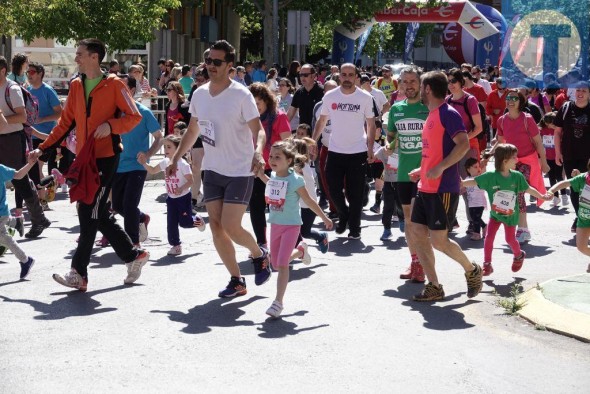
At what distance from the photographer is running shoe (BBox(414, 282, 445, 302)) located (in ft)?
29.5

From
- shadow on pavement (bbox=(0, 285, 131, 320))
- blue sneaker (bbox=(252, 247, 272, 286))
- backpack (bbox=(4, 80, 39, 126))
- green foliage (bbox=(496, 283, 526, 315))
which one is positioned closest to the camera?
shadow on pavement (bbox=(0, 285, 131, 320))

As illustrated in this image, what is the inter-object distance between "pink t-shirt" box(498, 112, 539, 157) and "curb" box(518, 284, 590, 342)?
4.67m

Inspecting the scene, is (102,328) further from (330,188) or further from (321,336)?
(330,188)

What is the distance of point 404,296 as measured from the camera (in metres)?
9.27

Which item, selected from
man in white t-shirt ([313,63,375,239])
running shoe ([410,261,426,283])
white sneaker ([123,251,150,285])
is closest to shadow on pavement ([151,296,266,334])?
white sneaker ([123,251,150,285])

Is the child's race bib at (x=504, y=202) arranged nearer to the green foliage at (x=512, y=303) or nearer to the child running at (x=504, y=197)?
the child running at (x=504, y=197)

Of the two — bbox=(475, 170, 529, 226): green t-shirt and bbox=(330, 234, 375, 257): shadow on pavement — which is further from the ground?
bbox=(475, 170, 529, 226): green t-shirt

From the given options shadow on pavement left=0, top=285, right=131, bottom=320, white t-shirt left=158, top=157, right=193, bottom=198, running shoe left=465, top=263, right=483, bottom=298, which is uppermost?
white t-shirt left=158, top=157, right=193, bottom=198

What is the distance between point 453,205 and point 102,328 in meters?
2.81

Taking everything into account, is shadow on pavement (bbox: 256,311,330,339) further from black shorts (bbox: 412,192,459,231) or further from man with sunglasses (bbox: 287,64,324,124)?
man with sunglasses (bbox: 287,64,324,124)

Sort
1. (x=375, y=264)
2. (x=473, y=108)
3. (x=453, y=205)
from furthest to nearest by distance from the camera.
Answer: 1. (x=473, y=108)
2. (x=375, y=264)
3. (x=453, y=205)

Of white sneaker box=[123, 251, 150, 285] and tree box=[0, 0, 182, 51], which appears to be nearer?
white sneaker box=[123, 251, 150, 285]

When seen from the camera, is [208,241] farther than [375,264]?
Yes

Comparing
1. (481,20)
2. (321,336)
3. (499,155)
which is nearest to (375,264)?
(499,155)
